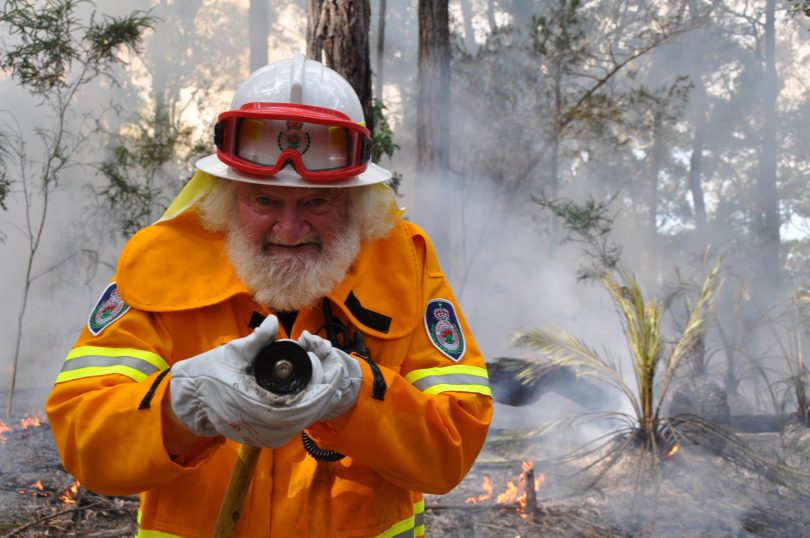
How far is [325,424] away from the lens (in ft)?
6.35

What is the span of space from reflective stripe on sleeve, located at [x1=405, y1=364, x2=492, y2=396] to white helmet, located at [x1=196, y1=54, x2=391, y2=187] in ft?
1.99

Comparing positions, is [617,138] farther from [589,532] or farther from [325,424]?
[325,424]

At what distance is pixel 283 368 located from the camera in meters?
1.65

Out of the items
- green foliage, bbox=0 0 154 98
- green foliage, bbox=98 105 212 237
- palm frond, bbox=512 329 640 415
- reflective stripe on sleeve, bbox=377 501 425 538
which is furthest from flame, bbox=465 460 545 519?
green foliage, bbox=0 0 154 98

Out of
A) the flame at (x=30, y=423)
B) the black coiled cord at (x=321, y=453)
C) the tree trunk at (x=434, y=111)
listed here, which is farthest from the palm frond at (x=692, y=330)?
the flame at (x=30, y=423)

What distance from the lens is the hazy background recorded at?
9945mm

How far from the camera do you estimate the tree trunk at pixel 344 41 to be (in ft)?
18.2

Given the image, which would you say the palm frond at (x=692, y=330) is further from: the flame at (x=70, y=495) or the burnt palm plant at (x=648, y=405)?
the flame at (x=70, y=495)

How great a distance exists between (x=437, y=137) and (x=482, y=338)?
11.5 ft

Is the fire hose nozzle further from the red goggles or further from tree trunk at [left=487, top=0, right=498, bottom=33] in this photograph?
tree trunk at [left=487, top=0, right=498, bottom=33]

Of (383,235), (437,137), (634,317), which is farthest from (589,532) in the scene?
(437,137)

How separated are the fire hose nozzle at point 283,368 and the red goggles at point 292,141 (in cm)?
69

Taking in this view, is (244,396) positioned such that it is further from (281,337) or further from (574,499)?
(574,499)

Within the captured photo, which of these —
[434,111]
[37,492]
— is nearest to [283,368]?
[37,492]
